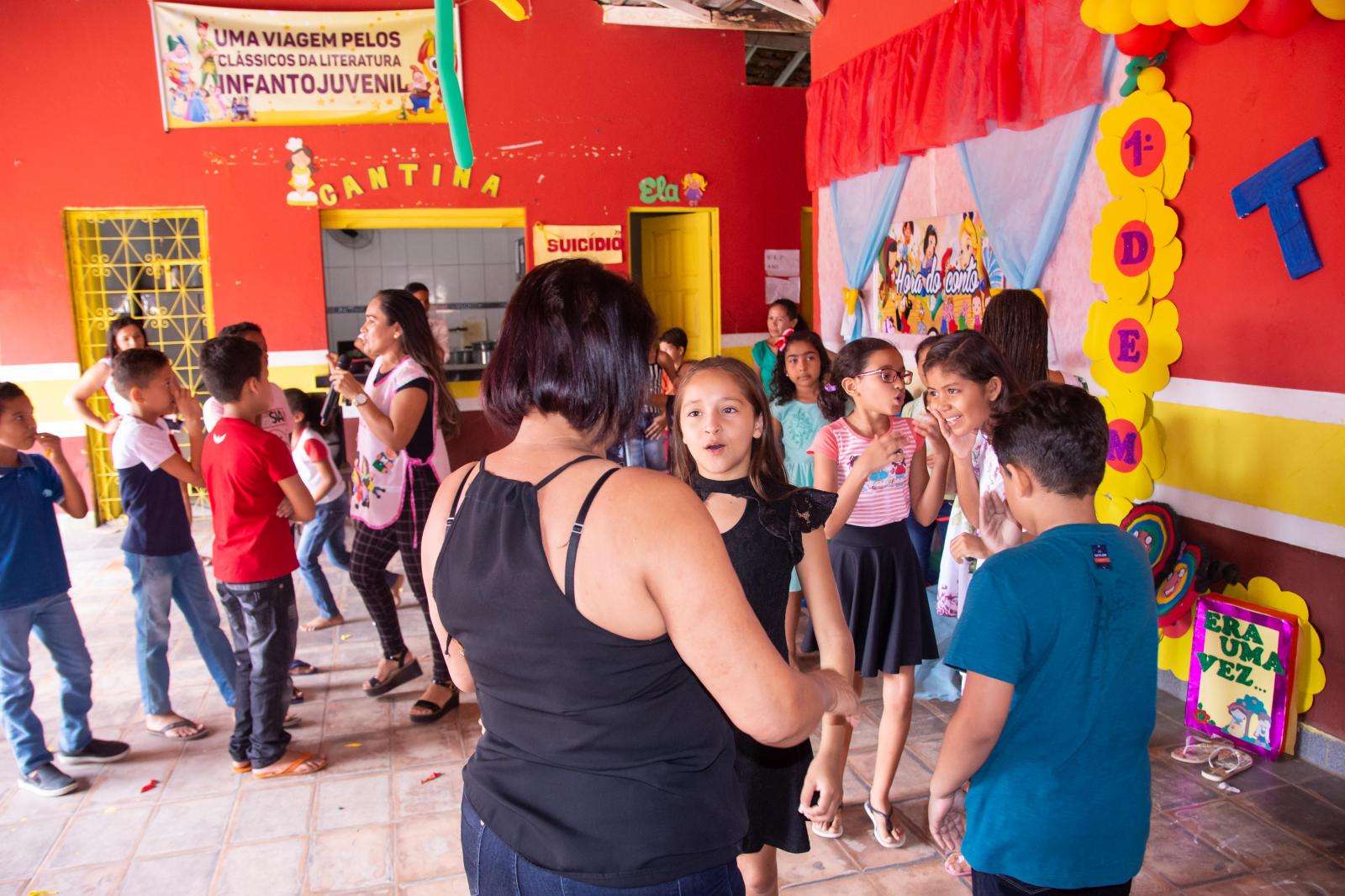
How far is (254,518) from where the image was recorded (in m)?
3.00

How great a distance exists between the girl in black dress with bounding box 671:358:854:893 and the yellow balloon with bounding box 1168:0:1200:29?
214cm

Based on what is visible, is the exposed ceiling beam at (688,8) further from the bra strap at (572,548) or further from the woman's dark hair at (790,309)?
the bra strap at (572,548)

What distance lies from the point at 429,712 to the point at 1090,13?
3580 millimetres

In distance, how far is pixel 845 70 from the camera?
5.90 m

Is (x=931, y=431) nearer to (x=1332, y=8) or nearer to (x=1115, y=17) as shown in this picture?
(x=1332, y=8)

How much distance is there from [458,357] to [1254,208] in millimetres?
7304

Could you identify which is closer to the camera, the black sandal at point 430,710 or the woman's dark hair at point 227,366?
the woman's dark hair at point 227,366

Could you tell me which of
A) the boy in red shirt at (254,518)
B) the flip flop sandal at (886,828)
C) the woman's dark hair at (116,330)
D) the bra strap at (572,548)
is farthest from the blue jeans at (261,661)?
the woman's dark hair at (116,330)

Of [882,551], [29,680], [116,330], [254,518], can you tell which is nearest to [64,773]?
[29,680]

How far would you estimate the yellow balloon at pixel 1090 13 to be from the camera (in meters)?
3.38

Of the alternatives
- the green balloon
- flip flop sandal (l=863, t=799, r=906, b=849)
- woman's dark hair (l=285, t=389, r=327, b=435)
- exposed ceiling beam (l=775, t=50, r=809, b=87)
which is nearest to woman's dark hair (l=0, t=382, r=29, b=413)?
woman's dark hair (l=285, t=389, r=327, b=435)

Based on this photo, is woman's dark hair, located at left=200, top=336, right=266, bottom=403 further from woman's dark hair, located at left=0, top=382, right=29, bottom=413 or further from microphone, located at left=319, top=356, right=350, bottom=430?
microphone, located at left=319, top=356, right=350, bottom=430

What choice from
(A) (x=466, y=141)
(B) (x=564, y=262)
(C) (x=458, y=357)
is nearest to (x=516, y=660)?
(B) (x=564, y=262)

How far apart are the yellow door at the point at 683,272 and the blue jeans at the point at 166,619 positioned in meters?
5.05
